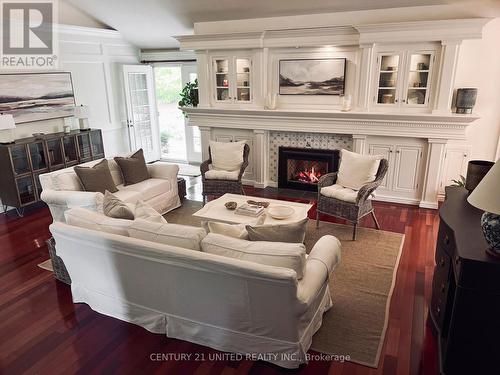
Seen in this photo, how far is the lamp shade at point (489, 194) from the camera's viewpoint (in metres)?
1.92

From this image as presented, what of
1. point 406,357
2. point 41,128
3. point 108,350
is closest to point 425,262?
point 406,357

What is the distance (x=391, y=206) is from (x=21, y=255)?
4766 millimetres

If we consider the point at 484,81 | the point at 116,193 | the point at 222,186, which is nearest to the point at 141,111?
the point at 222,186

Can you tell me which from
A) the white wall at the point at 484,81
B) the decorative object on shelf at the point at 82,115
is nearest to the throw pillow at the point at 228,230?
the white wall at the point at 484,81

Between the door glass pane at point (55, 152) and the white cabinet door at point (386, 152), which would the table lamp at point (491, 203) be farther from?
the door glass pane at point (55, 152)

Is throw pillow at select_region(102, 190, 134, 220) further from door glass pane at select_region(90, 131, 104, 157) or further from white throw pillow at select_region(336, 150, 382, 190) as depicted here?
door glass pane at select_region(90, 131, 104, 157)

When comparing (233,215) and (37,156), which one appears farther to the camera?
(37,156)

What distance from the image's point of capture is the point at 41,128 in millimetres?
5898

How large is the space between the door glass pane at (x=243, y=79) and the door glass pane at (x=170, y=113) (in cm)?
214

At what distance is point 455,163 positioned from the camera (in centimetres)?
531

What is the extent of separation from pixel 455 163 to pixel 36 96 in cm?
629

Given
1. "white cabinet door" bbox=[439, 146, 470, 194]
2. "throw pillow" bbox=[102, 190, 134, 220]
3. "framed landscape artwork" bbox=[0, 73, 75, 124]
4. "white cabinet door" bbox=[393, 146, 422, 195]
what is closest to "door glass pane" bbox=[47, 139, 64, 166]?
"framed landscape artwork" bbox=[0, 73, 75, 124]

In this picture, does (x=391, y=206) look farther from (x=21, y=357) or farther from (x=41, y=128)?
(x=41, y=128)

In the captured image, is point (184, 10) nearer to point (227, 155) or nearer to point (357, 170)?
point (227, 155)
